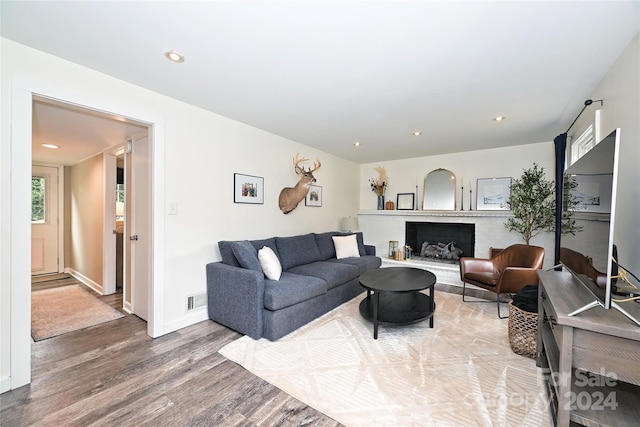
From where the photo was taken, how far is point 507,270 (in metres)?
2.87

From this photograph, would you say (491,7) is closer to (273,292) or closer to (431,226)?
(273,292)

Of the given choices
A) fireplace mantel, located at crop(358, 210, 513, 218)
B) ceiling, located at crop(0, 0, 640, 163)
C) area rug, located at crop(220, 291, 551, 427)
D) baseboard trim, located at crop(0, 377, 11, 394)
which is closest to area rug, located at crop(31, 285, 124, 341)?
baseboard trim, located at crop(0, 377, 11, 394)

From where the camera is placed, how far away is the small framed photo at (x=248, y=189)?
3.24 metres

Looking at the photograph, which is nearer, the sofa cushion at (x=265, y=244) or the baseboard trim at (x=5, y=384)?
the baseboard trim at (x=5, y=384)

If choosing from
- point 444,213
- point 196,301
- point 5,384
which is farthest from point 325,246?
point 5,384

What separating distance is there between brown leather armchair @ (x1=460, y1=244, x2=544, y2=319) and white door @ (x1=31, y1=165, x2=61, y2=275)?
287 inches

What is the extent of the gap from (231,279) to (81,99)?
1.94 m

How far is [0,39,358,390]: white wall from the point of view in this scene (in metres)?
1.73

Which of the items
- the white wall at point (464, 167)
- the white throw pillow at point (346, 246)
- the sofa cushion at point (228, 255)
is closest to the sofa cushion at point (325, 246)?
the white throw pillow at point (346, 246)

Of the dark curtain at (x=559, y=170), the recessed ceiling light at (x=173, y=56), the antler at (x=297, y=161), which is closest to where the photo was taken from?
the recessed ceiling light at (x=173, y=56)

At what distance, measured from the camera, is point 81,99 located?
2033mm

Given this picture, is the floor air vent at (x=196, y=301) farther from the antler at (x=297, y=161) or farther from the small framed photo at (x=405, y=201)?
the small framed photo at (x=405, y=201)

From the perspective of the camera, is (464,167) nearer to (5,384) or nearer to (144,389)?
(144,389)

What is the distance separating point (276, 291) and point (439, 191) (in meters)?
3.81
